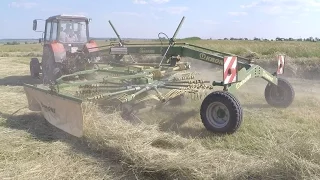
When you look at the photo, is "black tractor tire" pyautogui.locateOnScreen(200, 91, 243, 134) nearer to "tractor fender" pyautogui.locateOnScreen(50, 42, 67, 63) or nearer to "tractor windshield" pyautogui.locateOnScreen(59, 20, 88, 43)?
"tractor fender" pyautogui.locateOnScreen(50, 42, 67, 63)

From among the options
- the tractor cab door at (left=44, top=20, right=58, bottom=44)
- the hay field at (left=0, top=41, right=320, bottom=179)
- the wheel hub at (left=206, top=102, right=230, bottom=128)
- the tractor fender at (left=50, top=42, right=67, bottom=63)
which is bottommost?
the hay field at (left=0, top=41, right=320, bottom=179)

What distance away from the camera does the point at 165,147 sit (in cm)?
420

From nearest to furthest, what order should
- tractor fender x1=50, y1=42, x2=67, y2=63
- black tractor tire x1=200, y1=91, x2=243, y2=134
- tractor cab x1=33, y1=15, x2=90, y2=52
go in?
black tractor tire x1=200, y1=91, x2=243, y2=134 < tractor fender x1=50, y1=42, x2=67, y2=63 < tractor cab x1=33, y1=15, x2=90, y2=52

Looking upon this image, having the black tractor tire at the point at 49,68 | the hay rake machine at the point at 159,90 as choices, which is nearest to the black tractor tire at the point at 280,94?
the hay rake machine at the point at 159,90

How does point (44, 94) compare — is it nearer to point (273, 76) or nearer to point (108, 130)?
point (108, 130)

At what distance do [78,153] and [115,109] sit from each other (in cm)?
112

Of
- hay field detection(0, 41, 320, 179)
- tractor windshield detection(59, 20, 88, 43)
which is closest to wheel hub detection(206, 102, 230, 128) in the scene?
hay field detection(0, 41, 320, 179)

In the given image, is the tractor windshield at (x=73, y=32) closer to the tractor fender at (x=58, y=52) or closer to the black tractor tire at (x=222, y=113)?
the tractor fender at (x=58, y=52)

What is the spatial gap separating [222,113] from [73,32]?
6.85 meters

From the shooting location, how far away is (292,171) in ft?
9.97

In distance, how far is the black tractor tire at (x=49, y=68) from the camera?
31.1ft

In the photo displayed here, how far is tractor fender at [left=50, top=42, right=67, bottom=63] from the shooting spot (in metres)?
9.58

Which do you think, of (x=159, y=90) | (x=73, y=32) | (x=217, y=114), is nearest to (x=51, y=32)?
(x=73, y=32)

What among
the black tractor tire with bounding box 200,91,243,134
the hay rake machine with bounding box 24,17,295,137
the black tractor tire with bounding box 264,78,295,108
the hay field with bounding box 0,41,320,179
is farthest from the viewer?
the black tractor tire with bounding box 264,78,295,108
